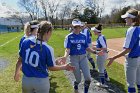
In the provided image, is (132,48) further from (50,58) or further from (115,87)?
(115,87)

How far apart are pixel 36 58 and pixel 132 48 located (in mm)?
2416

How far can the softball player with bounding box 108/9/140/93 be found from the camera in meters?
6.26

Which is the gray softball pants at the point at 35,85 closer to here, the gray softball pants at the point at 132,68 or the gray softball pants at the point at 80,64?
the gray softball pants at the point at 132,68

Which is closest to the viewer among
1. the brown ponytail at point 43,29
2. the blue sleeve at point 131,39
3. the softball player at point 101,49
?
the brown ponytail at point 43,29

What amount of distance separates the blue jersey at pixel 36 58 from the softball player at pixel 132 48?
1820 millimetres

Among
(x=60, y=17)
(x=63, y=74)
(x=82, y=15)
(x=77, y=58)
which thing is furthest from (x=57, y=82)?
(x=60, y=17)

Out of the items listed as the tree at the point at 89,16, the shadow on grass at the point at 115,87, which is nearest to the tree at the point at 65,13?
the tree at the point at 89,16

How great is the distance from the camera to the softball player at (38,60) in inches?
190

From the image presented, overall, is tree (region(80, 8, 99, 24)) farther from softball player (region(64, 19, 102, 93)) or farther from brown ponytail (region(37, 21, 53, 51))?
brown ponytail (region(37, 21, 53, 51))

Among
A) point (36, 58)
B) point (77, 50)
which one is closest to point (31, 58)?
point (36, 58)

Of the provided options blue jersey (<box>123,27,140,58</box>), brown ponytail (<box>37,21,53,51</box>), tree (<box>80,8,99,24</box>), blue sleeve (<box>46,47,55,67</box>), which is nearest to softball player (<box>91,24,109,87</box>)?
blue jersey (<box>123,27,140,58</box>)

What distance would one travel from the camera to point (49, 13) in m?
97.4

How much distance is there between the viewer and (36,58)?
482cm

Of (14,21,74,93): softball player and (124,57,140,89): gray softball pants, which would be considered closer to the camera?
(14,21,74,93): softball player
